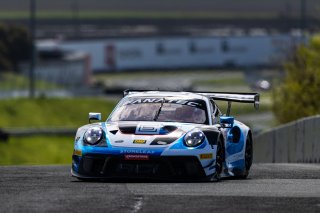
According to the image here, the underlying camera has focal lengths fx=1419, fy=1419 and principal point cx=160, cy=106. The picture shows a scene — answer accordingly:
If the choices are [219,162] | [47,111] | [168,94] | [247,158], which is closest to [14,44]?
[47,111]

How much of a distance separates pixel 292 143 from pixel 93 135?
1235 cm

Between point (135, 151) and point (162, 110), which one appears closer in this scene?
point (135, 151)

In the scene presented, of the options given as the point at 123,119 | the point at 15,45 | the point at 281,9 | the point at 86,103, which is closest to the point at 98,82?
the point at 15,45

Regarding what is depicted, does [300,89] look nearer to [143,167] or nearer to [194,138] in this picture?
[194,138]

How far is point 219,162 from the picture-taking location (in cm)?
1659

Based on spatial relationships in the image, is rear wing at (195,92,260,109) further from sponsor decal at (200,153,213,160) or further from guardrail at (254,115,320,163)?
guardrail at (254,115,320,163)

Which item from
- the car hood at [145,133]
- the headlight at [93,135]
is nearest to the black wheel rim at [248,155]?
the car hood at [145,133]

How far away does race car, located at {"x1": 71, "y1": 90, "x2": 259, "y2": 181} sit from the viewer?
1581 cm

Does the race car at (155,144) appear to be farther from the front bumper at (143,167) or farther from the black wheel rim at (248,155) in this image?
the black wheel rim at (248,155)

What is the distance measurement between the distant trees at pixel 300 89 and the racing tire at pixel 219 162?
26938 millimetres

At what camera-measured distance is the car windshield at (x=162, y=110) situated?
55.2ft

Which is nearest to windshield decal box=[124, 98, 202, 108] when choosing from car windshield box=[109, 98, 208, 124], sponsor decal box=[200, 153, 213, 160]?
→ car windshield box=[109, 98, 208, 124]

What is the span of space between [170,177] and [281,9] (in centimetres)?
9935

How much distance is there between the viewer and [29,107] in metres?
60.0
